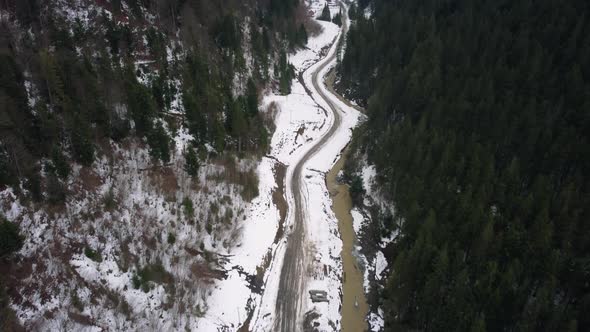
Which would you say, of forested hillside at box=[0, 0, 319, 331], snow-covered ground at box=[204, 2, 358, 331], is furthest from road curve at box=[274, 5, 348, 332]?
forested hillside at box=[0, 0, 319, 331]

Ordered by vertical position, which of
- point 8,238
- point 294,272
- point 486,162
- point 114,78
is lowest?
point 8,238

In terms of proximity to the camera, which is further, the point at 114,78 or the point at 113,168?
the point at 114,78

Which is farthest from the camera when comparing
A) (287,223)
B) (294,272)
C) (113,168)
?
(287,223)

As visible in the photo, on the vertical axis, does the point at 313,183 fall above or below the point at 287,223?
above

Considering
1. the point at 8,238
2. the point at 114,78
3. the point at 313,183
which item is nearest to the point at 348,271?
the point at 313,183

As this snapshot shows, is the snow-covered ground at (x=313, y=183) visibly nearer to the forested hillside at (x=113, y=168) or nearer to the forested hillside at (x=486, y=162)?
the forested hillside at (x=113, y=168)

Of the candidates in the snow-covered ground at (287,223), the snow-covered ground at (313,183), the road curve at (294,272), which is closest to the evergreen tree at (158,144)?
the snow-covered ground at (287,223)

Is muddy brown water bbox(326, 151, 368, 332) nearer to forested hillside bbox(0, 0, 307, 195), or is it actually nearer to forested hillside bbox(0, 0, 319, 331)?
forested hillside bbox(0, 0, 319, 331)

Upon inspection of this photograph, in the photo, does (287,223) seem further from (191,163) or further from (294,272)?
(191,163)
